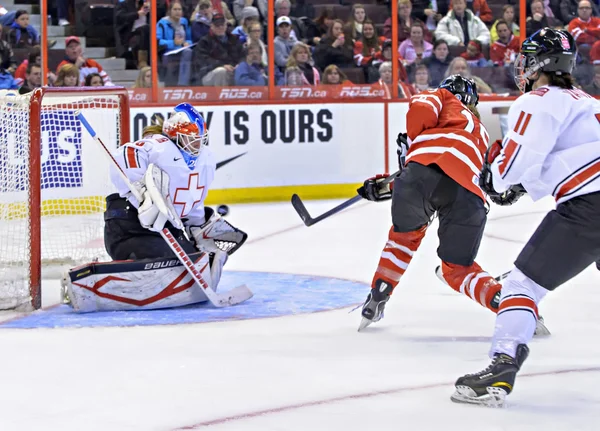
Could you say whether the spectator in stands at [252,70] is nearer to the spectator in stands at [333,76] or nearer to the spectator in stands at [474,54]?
the spectator in stands at [333,76]

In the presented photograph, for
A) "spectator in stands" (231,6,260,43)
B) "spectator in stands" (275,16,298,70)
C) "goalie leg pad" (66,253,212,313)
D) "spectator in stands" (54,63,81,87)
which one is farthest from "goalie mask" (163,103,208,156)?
"spectator in stands" (275,16,298,70)

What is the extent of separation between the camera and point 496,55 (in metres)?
8.84

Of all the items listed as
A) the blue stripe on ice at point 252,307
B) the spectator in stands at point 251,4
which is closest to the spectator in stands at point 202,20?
the spectator in stands at point 251,4

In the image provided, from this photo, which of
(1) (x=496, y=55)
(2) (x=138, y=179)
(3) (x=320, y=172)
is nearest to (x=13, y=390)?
(2) (x=138, y=179)

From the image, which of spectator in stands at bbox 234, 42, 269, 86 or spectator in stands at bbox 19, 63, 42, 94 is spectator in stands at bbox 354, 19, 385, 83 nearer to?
spectator in stands at bbox 234, 42, 269, 86

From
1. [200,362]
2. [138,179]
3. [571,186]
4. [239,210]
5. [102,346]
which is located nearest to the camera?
[571,186]

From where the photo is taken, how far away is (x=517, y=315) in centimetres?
284

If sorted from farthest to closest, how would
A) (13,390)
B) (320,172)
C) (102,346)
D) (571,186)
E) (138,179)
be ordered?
(320,172) → (138,179) → (102,346) → (13,390) → (571,186)

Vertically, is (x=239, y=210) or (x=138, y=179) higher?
(x=138, y=179)

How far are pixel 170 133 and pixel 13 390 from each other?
5.24ft

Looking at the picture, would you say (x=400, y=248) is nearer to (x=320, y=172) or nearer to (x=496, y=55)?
(x=320, y=172)

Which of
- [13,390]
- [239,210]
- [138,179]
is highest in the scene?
[138,179]

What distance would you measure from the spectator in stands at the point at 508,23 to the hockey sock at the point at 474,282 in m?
5.26

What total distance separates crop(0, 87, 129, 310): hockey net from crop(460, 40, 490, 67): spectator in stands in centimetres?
355
